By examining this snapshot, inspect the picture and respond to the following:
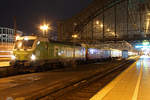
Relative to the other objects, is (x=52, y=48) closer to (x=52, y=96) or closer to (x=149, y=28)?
(x=52, y=96)

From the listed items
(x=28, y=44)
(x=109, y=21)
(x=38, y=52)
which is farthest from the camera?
(x=109, y=21)

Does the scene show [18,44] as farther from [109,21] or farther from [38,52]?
[109,21]

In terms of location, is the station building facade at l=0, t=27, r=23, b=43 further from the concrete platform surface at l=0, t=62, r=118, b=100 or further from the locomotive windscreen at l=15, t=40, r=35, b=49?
the concrete platform surface at l=0, t=62, r=118, b=100

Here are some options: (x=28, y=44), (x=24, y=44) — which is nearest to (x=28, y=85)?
(x=28, y=44)

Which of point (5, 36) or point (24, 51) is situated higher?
point (5, 36)

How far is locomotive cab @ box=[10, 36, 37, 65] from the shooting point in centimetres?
1759

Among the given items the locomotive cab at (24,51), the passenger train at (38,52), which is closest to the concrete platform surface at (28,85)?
the locomotive cab at (24,51)

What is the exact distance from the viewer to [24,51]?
17.9 metres

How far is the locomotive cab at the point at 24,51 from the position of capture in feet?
57.7

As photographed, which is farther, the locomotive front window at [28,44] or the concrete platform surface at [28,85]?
the locomotive front window at [28,44]

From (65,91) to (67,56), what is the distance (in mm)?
15058

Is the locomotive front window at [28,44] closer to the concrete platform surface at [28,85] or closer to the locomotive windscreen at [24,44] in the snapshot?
the locomotive windscreen at [24,44]

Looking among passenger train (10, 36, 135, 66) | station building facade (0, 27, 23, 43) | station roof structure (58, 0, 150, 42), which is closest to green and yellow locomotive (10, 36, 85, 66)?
passenger train (10, 36, 135, 66)

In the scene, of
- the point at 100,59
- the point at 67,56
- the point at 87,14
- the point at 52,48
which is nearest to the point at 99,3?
the point at 87,14
